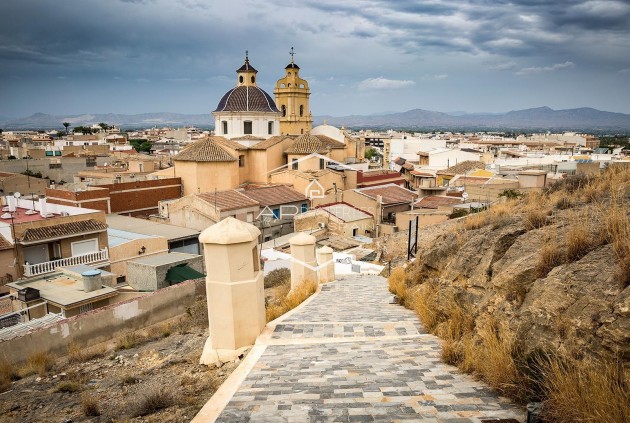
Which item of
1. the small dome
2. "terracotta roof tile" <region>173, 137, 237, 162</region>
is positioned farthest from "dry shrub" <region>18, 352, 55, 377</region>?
"terracotta roof tile" <region>173, 137, 237, 162</region>

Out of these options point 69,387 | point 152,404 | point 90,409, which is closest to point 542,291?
point 152,404

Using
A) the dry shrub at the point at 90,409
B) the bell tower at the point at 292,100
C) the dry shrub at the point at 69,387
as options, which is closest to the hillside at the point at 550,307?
the dry shrub at the point at 90,409

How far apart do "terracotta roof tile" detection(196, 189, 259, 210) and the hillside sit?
59.0ft

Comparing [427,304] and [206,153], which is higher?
[206,153]

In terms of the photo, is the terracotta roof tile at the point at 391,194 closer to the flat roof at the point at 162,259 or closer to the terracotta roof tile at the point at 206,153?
the terracotta roof tile at the point at 206,153

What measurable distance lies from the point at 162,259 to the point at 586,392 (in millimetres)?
15802

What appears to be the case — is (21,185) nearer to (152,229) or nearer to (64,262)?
(152,229)

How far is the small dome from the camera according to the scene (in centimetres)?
556

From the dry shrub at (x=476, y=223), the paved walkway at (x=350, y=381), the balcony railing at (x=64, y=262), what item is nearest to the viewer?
the paved walkway at (x=350, y=381)

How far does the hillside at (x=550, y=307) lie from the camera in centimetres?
303

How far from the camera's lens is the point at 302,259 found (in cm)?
1080

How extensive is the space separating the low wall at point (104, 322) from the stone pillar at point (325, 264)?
4.55m

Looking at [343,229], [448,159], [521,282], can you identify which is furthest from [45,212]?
[448,159]

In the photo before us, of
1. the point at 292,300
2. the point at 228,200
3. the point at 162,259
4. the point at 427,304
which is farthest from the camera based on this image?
the point at 228,200
